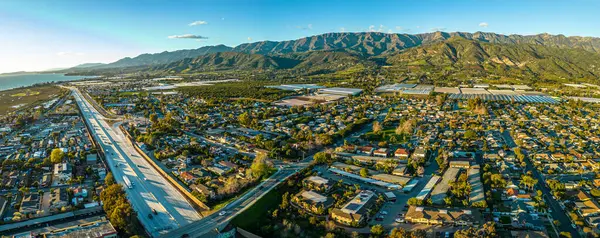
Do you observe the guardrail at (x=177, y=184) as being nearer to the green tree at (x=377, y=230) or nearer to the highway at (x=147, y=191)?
the highway at (x=147, y=191)

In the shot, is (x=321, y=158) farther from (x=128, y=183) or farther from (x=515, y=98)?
(x=515, y=98)

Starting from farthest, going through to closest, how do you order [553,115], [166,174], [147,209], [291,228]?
[553,115] → [166,174] → [147,209] → [291,228]

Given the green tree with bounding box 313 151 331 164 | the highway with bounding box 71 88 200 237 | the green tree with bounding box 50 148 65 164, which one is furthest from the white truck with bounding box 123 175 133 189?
the green tree with bounding box 313 151 331 164

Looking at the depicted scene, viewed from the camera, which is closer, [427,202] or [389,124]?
[427,202]

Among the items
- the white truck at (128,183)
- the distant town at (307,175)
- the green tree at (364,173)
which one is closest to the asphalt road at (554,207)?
the distant town at (307,175)

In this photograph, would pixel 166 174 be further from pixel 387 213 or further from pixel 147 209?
pixel 387 213

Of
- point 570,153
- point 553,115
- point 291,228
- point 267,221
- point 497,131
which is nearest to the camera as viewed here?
point 291,228

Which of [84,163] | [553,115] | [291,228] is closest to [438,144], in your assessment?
[291,228]

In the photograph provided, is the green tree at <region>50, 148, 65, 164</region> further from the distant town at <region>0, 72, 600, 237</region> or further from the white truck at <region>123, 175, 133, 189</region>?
the white truck at <region>123, 175, 133, 189</region>
